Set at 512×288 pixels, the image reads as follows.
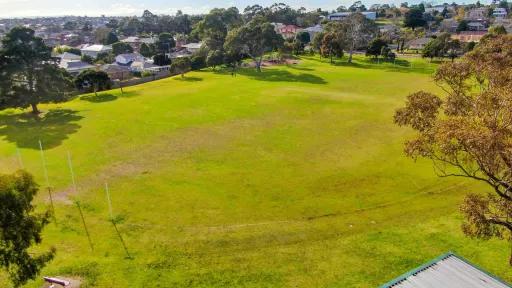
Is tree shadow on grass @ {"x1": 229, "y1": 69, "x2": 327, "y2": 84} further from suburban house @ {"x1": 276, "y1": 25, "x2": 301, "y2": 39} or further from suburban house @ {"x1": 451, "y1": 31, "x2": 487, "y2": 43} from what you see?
suburban house @ {"x1": 451, "y1": 31, "x2": 487, "y2": 43}

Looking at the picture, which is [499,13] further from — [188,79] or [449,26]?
[188,79]

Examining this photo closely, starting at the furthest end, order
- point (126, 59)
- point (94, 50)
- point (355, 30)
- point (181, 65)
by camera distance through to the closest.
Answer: point (94, 50) < point (126, 59) < point (355, 30) < point (181, 65)

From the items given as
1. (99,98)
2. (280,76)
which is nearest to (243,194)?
(99,98)

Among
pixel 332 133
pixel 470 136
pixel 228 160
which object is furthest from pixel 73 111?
pixel 470 136

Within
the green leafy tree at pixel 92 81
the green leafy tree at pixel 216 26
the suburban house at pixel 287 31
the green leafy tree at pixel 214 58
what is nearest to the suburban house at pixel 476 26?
the suburban house at pixel 287 31

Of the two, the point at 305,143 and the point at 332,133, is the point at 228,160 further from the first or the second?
the point at 332,133

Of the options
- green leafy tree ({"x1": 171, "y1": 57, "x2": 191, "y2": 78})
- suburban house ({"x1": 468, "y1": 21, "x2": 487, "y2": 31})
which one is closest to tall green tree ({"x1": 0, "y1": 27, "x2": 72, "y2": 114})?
green leafy tree ({"x1": 171, "y1": 57, "x2": 191, "y2": 78})

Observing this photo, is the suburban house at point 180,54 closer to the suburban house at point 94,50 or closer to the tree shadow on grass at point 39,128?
the suburban house at point 94,50
